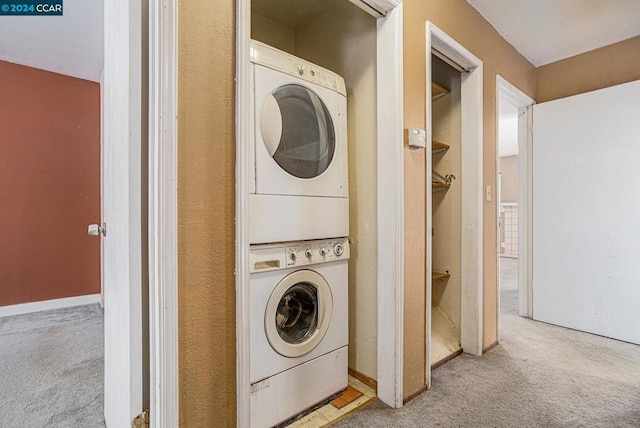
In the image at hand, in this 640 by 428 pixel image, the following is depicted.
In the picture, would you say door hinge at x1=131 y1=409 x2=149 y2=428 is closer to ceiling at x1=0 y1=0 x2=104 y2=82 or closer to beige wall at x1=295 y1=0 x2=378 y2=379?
beige wall at x1=295 y1=0 x2=378 y2=379

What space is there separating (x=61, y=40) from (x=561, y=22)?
3939mm

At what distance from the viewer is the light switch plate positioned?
155 cm


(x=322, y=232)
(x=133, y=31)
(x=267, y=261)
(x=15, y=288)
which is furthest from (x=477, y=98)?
(x=15, y=288)

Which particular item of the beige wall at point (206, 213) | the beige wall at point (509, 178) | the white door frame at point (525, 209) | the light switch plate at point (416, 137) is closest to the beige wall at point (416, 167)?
the light switch plate at point (416, 137)

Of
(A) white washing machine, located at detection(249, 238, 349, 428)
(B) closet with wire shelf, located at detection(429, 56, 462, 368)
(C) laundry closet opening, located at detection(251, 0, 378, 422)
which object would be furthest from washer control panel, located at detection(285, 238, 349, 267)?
(B) closet with wire shelf, located at detection(429, 56, 462, 368)

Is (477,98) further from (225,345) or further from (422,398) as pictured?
(225,345)

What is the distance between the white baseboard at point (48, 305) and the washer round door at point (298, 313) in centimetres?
291

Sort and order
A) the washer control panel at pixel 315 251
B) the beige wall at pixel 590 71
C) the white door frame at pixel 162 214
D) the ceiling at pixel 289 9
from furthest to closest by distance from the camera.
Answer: the beige wall at pixel 590 71, the ceiling at pixel 289 9, the washer control panel at pixel 315 251, the white door frame at pixel 162 214

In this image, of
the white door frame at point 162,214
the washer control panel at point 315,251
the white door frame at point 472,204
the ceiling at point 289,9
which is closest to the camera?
the white door frame at point 162,214

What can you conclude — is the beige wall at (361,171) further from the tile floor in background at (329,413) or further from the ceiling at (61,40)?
the ceiling at (61,40)

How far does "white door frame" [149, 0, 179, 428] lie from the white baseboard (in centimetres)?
314

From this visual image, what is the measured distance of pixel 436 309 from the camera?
235cm

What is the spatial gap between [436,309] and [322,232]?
1416 mm

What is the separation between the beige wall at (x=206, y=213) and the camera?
89cm
